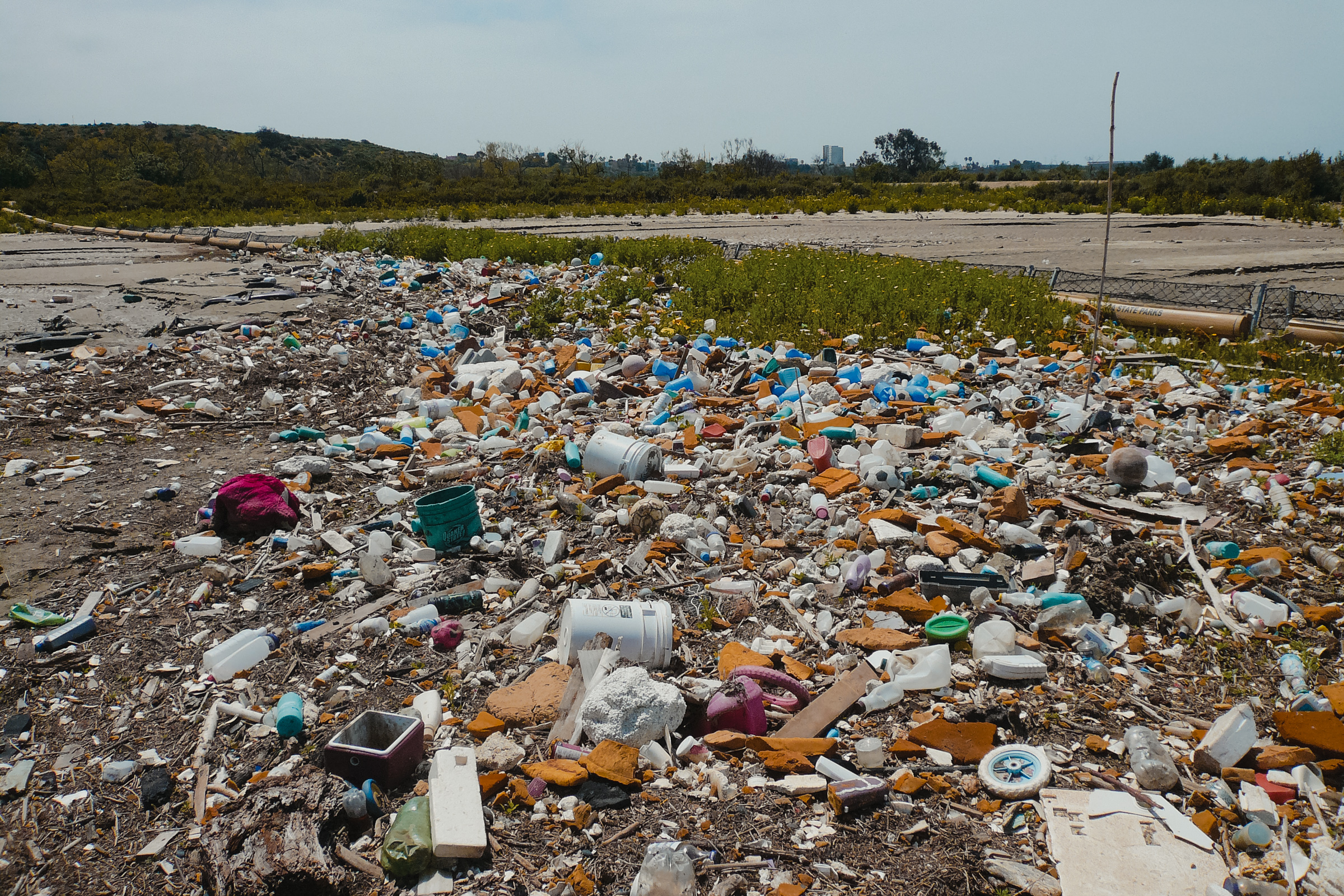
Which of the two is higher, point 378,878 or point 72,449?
point 72,449

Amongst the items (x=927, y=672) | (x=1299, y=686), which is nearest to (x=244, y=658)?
(x=927, y=672)

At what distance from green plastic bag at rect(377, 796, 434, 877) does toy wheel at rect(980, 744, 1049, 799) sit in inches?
61.6

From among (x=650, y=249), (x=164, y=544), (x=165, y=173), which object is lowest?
(x=164, y=544)

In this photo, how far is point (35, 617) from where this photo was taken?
3076 millimetres

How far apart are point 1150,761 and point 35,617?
422 centimetres

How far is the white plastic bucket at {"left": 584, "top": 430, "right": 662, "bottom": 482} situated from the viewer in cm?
429

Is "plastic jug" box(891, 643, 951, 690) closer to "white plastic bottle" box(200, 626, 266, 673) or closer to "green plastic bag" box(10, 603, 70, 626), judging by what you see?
"white plastic bottle" box(200, 626, 266, 673)

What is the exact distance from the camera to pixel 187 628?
3.12 metres

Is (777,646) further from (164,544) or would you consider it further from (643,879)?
(164,544)

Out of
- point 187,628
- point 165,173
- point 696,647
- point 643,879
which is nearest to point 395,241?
point 187,628

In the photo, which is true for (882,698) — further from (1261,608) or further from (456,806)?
(1261,608)

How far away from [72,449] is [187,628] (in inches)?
115

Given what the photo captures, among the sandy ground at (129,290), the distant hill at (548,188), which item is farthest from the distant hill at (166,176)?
the sandy ground at (129,290)

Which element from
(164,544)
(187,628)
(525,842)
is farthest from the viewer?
(164,544)
